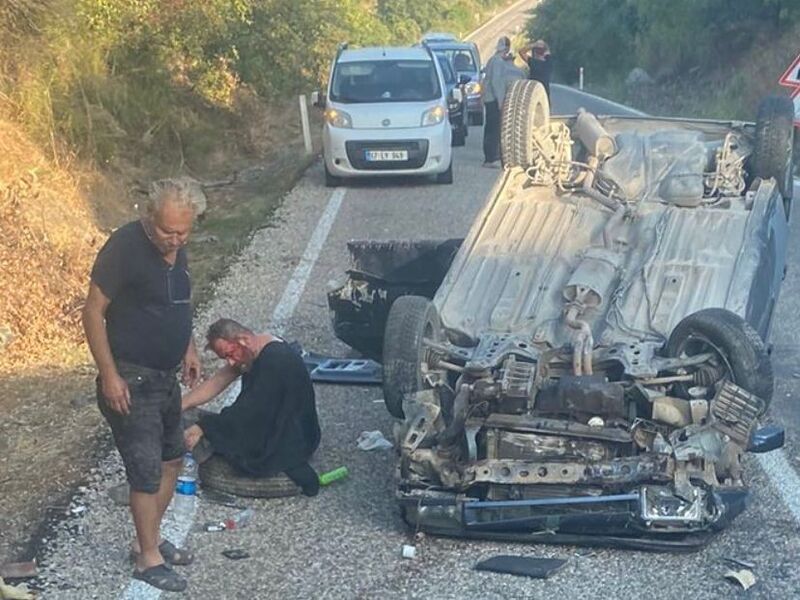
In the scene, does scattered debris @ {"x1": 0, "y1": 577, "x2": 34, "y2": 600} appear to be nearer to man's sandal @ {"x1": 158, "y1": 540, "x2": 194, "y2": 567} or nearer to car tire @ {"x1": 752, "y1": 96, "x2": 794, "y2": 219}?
man's sandal @ {"x1": 158, "y1": 540, "x2": 194, "y2": 567}

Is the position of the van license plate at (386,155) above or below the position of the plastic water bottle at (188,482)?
below

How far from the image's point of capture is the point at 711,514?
5.93m

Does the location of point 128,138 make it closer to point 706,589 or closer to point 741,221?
point 741,221

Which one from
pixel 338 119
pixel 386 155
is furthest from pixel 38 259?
pixel 338 119

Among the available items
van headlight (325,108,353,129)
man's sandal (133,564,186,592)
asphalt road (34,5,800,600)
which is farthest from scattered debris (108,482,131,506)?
van headlight (325,108,353,129)

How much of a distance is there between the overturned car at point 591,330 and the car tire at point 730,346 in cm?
1

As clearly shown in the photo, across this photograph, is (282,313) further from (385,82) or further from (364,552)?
(385,82)

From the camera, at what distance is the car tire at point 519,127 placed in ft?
30.3

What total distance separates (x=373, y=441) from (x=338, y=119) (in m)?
10.3

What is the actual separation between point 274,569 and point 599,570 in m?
1.57

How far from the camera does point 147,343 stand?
18.4ft

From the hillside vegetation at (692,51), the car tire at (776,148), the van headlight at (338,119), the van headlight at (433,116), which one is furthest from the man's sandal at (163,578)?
the hillside vegetation at (692,51)

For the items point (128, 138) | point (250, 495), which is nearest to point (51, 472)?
point (250, 495)

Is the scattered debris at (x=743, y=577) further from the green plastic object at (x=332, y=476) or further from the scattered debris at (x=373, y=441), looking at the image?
the scattered debris at (x=373, y=441)
